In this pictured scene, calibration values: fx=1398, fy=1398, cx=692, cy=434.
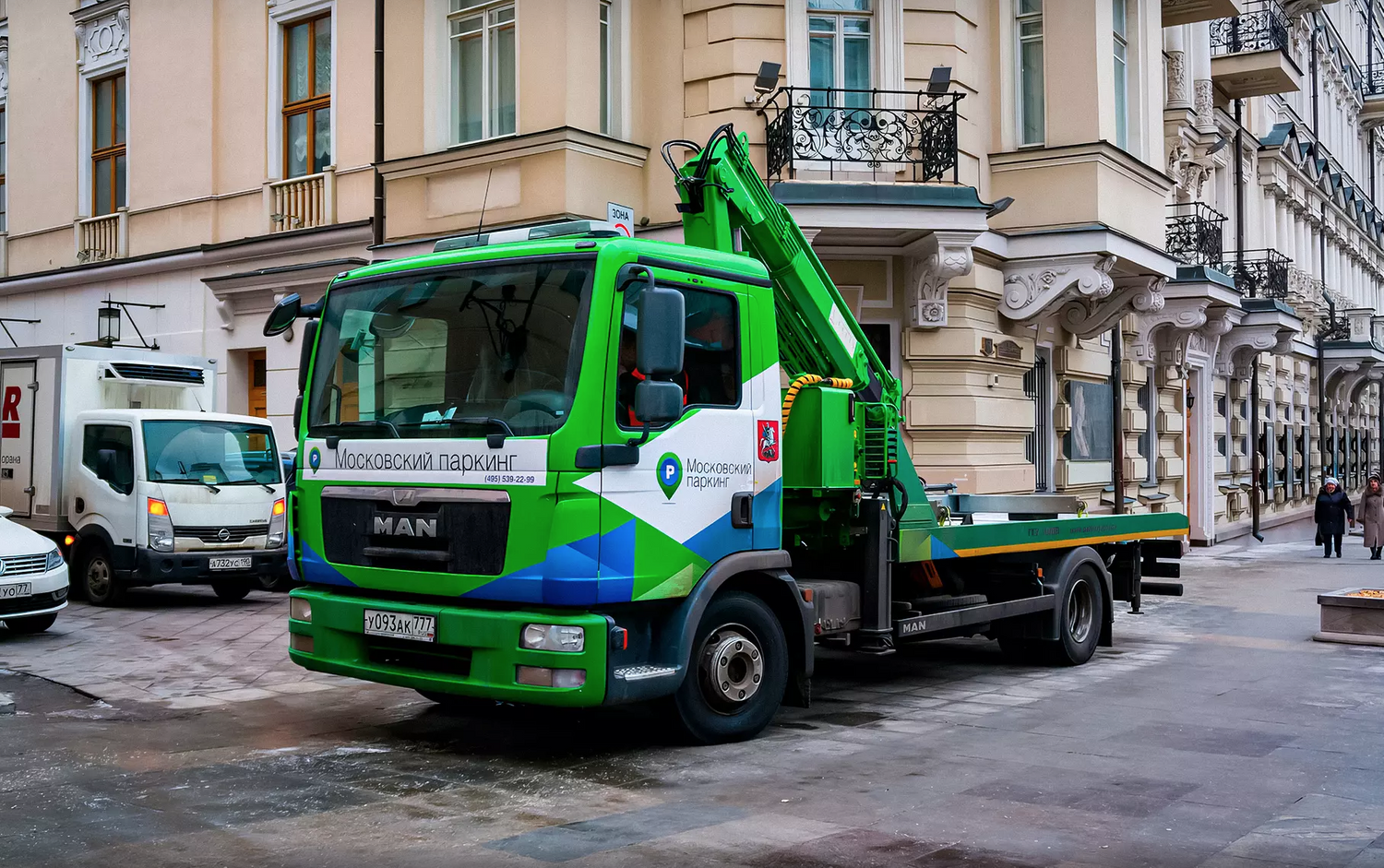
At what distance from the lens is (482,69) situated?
16328 mm

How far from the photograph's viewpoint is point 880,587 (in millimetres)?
8742

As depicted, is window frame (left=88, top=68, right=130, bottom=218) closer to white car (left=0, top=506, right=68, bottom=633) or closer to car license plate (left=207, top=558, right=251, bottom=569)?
car license plate (left=207, top=558, right=251, bottom=569)

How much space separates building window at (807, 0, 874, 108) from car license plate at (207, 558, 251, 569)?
7.99m

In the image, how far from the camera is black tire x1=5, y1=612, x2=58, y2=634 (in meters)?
12.1

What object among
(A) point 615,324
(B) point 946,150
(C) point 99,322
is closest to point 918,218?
(B) point 946,150

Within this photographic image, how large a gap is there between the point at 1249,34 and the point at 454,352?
23.6 meters

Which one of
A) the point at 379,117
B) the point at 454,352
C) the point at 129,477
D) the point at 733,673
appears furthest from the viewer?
the point at 379,117

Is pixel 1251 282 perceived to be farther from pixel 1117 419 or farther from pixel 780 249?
pixel 780 249

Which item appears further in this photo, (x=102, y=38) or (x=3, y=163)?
(x=3, y=163)

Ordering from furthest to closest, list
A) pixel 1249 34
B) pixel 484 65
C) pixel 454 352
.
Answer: pixel 1249 34
pixel 484 65
pixel 454 352

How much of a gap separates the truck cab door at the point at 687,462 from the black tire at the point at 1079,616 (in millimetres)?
3956

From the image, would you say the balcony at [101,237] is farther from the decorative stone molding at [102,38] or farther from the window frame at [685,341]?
the window frame at [685,341]

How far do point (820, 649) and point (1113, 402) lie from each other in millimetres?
9719

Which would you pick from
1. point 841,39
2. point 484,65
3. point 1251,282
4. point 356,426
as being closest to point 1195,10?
point 1251,282
